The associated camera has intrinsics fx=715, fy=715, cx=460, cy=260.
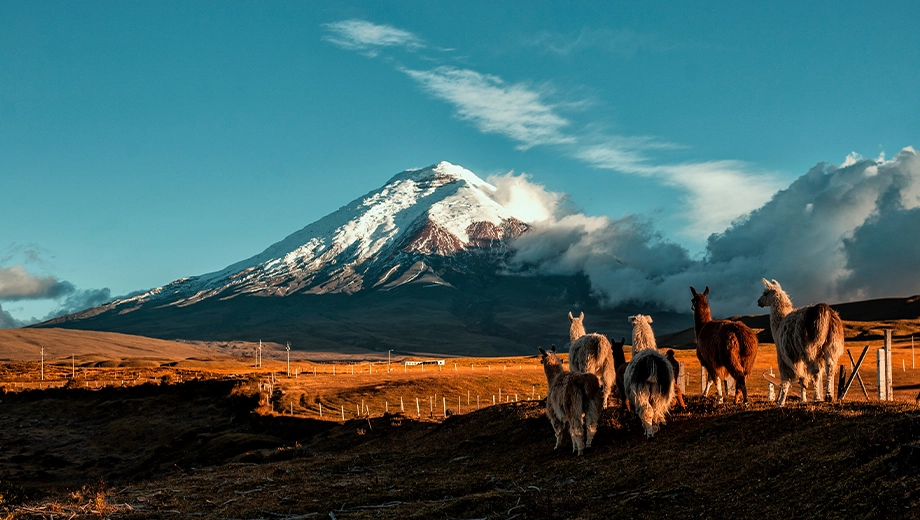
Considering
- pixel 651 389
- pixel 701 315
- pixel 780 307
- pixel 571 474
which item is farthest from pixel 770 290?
pixel 571 474

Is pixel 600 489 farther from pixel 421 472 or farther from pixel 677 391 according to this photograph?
pixel 421 472

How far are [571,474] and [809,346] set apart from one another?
18.4 feet

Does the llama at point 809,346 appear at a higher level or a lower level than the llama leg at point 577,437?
higher

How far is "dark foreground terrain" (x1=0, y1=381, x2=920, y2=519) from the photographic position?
9.11 m

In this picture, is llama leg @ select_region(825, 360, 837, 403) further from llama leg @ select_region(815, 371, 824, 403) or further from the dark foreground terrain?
the dark foreground terrain

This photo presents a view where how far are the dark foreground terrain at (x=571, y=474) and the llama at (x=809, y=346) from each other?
1.22m

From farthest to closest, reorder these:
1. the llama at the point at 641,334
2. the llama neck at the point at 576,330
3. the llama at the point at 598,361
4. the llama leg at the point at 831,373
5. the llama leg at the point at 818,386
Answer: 1. the llama neck at the point at 576,330
2. the llama at the point at 641,334
3. the llama at the point at 598,361
4. the llama leg at the point at 818,386
5. the llama leg at the point at 831,373

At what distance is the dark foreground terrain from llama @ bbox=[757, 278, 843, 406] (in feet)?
3.99

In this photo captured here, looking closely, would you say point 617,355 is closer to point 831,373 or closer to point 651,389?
point 651,389

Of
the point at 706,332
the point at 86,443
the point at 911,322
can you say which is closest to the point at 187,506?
the point at 706,332

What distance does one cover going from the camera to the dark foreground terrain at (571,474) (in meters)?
9.11

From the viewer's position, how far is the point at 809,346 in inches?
581

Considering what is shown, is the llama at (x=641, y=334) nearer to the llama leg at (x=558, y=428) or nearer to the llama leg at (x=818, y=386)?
the llama leg at (x=558, y=428)

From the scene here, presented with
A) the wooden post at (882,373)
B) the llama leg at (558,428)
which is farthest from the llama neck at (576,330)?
the wooden post at (882,373)
